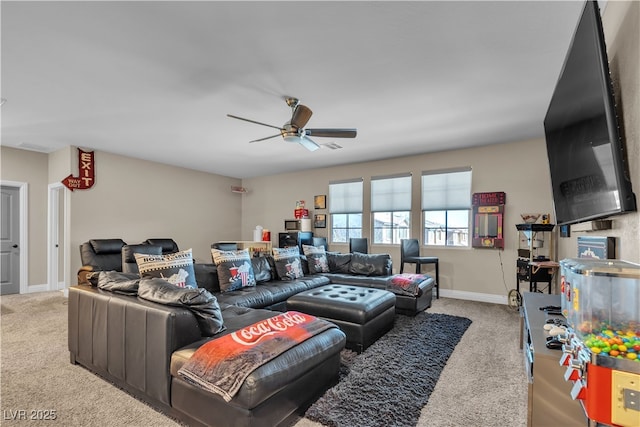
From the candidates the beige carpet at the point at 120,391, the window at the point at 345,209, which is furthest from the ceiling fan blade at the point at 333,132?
the window at the point at 345,209

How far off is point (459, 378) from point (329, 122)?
307 centimetres

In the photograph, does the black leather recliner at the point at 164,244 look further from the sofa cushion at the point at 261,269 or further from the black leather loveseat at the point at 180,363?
the black leather loveseat at the point at 180,363

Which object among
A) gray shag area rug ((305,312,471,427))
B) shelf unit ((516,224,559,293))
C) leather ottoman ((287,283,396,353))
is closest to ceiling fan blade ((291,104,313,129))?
leather ottoman ((287,283,396,353))

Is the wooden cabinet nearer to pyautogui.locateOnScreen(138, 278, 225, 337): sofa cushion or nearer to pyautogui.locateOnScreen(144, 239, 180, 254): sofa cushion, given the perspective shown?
pyautogui.locateOnScreen(138, 278, 225, 337): sofa cushion

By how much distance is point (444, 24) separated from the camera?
2059mm

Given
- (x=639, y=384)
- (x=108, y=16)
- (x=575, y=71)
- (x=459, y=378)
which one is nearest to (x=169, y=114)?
(x=108, y=16)

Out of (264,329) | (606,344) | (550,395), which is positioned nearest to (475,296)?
(550,395)

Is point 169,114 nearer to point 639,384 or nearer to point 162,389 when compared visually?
point 162,389

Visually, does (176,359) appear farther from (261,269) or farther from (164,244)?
(164,244)

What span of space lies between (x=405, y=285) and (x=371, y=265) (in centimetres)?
85

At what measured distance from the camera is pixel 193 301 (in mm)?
1952

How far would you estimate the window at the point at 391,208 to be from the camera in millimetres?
5887

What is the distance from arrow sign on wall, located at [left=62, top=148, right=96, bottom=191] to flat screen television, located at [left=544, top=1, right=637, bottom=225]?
643cm

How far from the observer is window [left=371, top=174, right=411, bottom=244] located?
232 inches
